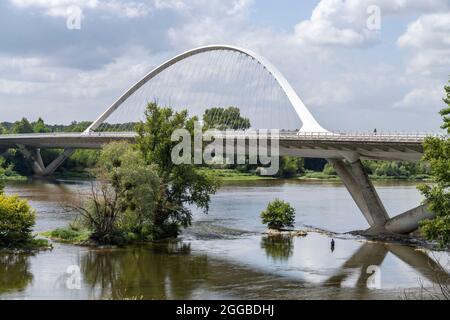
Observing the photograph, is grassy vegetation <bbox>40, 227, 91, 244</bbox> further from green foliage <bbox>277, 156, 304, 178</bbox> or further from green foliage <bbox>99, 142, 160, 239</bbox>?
green foliage <bbox>277, 156, 304, 178</bbox>

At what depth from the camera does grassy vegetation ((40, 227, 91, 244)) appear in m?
34.2

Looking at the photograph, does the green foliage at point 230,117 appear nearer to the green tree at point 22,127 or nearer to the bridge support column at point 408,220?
the green tree at point 22,127

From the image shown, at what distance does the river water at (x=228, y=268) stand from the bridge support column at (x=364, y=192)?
2134 millimetres

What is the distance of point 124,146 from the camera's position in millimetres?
39000

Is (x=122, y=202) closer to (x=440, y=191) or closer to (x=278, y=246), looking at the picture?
(x=278, y=246)

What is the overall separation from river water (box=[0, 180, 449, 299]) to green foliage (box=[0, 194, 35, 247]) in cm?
152

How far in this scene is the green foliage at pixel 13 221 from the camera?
103 ft

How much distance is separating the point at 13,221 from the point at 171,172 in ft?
35.1

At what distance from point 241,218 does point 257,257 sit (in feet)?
49.1

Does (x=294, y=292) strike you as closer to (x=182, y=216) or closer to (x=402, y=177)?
(x=182, y=216)

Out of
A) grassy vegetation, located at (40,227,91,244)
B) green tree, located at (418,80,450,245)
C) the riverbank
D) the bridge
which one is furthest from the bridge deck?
the riverbank
